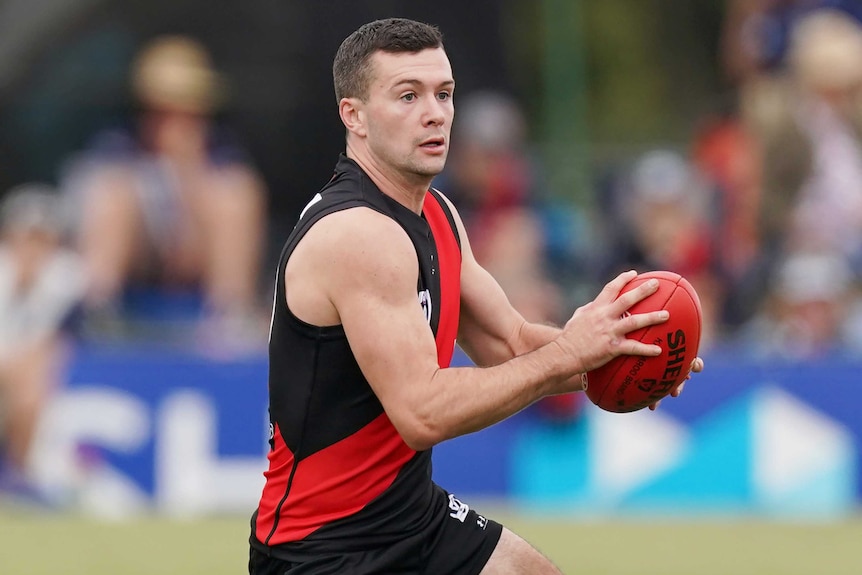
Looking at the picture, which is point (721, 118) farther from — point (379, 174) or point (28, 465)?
point (379, 174)

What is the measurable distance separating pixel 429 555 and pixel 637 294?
1.04m

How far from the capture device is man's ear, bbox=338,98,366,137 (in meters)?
4.91

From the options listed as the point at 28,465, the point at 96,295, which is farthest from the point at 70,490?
the point at 96,295

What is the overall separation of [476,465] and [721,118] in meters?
4.28

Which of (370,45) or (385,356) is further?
(370,45)

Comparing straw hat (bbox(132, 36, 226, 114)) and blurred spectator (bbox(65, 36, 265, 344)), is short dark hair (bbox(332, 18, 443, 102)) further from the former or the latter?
straw hat (bbox(132, 36, 226, 114))

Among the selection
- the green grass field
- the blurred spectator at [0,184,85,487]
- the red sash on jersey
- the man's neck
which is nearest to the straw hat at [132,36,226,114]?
the blurred spectator at [0,184,85,487]

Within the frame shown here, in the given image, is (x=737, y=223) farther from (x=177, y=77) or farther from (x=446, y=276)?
(x=446, y=276)

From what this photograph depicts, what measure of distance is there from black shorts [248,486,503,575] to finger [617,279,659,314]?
89 centimetres

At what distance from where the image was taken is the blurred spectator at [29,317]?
431 inches

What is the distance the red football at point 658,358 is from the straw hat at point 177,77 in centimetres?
753

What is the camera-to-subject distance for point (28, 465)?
10.9m

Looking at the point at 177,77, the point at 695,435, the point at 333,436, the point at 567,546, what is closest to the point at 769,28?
the point at 695,435

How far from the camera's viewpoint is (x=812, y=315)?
36.4 ft
